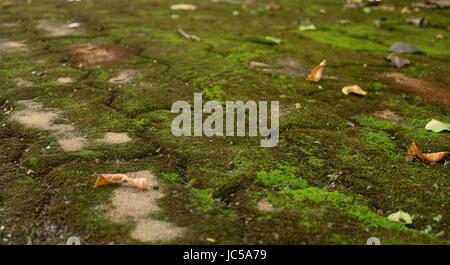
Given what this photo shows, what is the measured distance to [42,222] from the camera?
2102 millimetres

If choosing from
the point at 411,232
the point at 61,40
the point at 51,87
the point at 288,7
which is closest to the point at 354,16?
the point at 288,7

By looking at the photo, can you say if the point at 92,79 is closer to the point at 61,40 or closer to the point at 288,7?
the point at 61,40

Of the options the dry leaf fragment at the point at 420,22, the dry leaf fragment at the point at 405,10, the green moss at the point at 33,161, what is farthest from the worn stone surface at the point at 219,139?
the dry leaf fragment at the point at 405,10

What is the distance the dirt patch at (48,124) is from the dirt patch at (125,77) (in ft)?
2.12

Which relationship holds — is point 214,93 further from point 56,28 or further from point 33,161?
point 56,28

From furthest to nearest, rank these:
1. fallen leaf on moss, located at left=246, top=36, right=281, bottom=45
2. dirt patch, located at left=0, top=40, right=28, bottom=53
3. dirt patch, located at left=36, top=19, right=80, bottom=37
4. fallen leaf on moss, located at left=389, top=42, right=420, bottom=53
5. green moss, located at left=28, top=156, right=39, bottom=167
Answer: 1. dirt patch, located at left=36, top=19, right=80, bottom=37
2. fallen leaf on moss, located at left=246, top=36, right=281, bottom=45
3. fallen leaf on moss, located at left=389, top=42, right=420, bottom=53
4. dirt patch, located at left=0, top=40, right=28, bottom=53
5. green moss, located at left=28, top=156, right=39, bottom=167

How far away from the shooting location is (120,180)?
2.36 metres

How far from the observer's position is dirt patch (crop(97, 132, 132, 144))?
9.16ft

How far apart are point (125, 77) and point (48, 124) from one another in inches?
38.6

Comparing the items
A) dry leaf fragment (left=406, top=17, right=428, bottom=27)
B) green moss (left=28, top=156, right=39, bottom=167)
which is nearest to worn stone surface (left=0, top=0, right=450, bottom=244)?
green moss (left=28, top=156, right=39, bottom=167)

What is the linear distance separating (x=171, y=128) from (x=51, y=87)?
113 centimetres

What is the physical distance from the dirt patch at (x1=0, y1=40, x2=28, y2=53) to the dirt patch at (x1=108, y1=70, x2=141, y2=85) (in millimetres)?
1178

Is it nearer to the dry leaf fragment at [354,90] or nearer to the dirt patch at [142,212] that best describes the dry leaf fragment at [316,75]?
the dry leaf fragment at [354,90]

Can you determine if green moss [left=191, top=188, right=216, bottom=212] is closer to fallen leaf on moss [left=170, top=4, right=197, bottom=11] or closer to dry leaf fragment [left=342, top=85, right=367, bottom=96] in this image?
dry leaf fragment [left=342, top=85, right=367, bottom=96]
